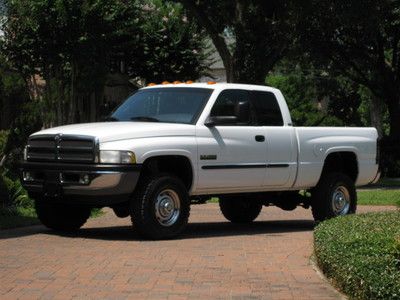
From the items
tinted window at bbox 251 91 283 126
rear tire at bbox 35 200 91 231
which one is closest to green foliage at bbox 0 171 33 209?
rear tire at bbox 35 200 91 231

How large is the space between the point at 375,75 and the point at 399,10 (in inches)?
263

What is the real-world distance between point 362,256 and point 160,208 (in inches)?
165

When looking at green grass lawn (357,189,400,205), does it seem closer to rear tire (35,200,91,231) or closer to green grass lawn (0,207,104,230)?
green grass lawn (0,207,104,230)

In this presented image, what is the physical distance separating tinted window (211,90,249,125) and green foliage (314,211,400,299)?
2.57 metres

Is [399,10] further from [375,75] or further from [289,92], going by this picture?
[289,92]

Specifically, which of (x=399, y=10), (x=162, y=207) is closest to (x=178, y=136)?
(x=162, y=207)

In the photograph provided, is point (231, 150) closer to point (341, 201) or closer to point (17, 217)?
point (341, 201)

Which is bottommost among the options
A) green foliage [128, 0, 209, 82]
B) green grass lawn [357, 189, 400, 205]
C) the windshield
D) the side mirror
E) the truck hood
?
green grass lawn [357, 189, 400, 205]

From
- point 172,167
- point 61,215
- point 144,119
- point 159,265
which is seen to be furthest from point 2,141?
point 159,265

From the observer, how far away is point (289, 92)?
193ft

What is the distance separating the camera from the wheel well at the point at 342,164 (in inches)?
536

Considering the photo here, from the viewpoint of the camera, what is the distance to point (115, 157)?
35.0 ft

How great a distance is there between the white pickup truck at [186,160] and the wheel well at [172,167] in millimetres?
15

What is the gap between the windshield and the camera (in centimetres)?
1179
